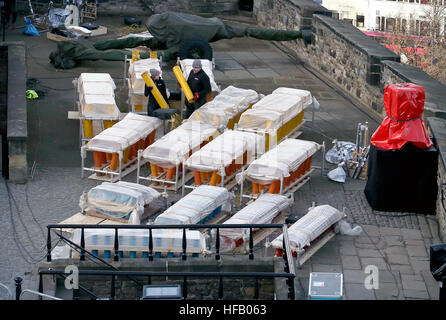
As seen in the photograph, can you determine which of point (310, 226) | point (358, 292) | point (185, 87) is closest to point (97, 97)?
point (185, 87)

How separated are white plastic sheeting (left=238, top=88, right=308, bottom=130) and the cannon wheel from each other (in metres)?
4.46

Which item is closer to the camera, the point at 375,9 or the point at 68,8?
the point at 68,8

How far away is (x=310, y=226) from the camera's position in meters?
17.8

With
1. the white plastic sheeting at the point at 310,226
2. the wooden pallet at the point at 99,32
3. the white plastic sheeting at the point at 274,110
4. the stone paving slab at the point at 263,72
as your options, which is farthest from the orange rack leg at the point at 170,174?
the wooden pallet at the point at 99,32

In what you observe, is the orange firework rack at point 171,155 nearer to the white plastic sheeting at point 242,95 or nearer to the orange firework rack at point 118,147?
the orange firework rack at point 118,147

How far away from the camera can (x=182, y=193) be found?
19984 mm

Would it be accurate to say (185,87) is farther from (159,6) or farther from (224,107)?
(159,6)

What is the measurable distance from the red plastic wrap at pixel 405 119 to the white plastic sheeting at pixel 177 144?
3.42m

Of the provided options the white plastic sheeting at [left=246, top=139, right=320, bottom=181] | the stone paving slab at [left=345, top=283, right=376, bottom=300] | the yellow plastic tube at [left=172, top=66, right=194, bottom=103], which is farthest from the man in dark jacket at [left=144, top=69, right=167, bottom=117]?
the stone paving slab at [left=345, top=283, right=376, bottom=300]

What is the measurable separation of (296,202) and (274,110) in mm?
2752

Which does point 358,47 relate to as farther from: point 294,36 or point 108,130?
point 108,130

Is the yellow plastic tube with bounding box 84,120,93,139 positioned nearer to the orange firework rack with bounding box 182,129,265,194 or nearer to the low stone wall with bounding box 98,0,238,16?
the orange firework rack with bounding box 182,129,265,194

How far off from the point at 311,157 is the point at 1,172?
5703mm
